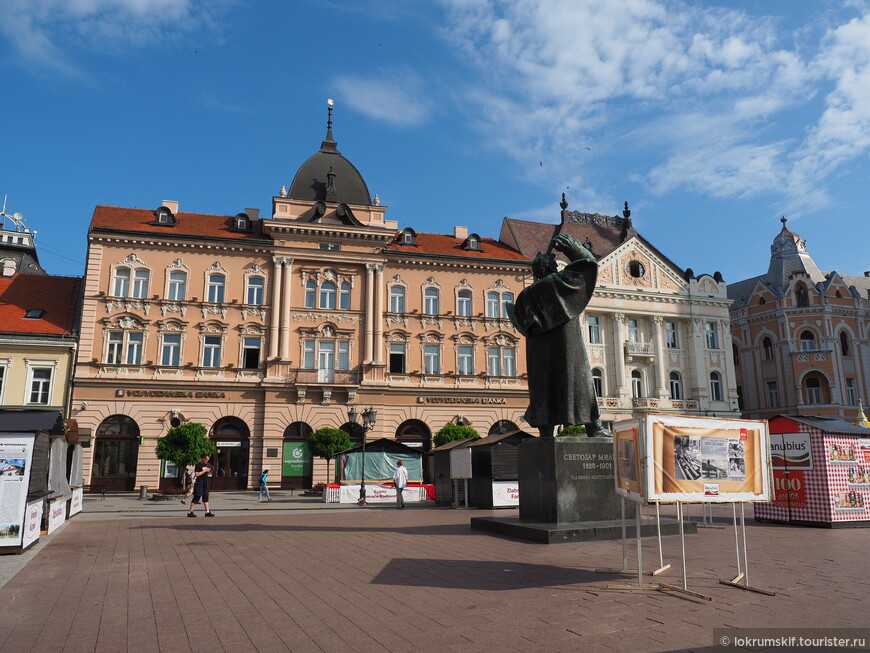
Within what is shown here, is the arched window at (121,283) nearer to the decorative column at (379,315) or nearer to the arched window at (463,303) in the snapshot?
the decorative column at (379,315)

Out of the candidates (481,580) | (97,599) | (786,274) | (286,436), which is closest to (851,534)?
(481,580)

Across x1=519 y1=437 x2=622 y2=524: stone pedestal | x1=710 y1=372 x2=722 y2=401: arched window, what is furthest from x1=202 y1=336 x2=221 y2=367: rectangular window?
x1=710 y1=372 x2=722 y2=401: arched window

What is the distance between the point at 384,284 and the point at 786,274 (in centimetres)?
3811

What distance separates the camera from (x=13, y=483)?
10883mm

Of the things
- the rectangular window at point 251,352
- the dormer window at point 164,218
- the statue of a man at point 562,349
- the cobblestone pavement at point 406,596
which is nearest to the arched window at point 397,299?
the rectangular window at point 251,352

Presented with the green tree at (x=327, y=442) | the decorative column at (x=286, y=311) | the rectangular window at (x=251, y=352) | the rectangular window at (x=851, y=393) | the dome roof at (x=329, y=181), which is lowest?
the green tree at (x=327, y=442)

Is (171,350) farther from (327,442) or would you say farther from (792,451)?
(792,451)

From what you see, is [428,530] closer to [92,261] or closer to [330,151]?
[92,261]

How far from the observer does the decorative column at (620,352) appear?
43.1m

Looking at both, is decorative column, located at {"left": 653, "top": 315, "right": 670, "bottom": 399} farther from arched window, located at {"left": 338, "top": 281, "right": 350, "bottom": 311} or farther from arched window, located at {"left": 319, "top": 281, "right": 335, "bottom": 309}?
arched window, located at {"left": 319, "top": 281, "right": 335, "bottom": 309}

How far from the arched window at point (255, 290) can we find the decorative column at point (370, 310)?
6.06 metres

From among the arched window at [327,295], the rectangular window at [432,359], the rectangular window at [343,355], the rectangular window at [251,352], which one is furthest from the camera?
the rectangular window at [432,359]

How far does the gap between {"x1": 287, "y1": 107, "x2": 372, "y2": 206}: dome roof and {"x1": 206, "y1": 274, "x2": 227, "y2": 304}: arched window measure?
6.92 m

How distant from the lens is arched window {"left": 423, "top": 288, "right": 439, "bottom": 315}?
128 ft
